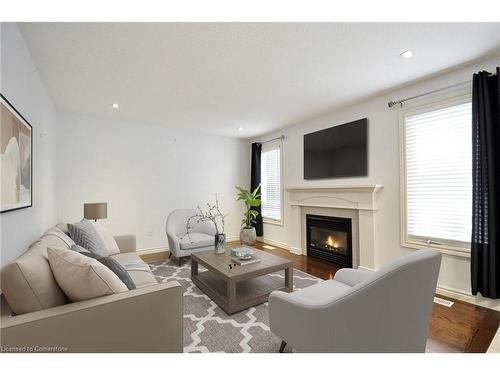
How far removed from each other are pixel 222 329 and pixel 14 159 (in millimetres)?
2008

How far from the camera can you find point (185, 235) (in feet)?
13.4

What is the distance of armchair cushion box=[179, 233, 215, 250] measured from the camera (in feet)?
12.0

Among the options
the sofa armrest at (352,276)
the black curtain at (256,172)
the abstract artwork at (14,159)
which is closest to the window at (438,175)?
the sofa armrest at (352,276)

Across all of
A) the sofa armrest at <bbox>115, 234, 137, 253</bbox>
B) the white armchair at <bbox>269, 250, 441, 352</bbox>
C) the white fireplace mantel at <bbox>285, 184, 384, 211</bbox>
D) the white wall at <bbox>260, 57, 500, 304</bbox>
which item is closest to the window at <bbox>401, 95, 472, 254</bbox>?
the white wall at <bbox>260, 57, 500, 304</bbox>

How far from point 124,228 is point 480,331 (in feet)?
15.9

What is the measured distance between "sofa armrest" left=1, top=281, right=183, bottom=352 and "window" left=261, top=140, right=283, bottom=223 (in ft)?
12.5

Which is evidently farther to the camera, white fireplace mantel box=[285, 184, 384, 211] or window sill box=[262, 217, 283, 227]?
window sill box=[262, 217, 283, 227]

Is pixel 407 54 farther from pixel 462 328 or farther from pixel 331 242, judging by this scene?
pixel 331 242

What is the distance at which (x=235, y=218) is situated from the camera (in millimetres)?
5629

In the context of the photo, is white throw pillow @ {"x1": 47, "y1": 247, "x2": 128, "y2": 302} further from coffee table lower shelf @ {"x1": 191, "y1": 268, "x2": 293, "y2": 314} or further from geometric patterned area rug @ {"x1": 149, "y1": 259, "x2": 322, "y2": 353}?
coffee table lower shelf @ {"x1": 191, "y1": 268, "x2": 293, "y2": 314}

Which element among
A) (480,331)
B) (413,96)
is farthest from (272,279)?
(413,96)

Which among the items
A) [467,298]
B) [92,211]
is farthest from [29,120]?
[467,298]

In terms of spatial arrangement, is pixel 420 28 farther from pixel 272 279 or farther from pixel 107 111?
pixel 107 111

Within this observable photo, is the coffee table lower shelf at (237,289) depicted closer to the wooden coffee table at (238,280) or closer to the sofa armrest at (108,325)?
the wooden coffee table at (238,280)
